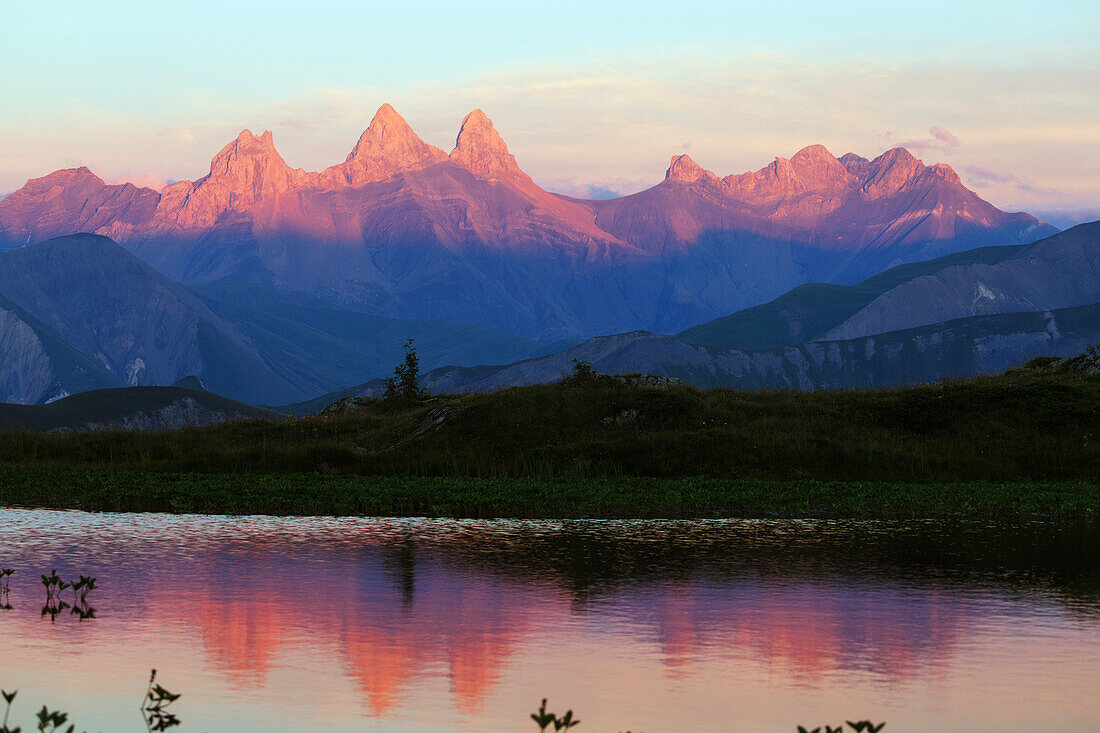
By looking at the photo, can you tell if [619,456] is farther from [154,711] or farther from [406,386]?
[154,711]

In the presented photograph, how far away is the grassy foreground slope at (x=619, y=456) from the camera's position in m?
43.3

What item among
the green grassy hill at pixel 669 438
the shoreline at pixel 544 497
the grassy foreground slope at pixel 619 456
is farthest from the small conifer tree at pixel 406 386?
the shoreline at pixel 544 497

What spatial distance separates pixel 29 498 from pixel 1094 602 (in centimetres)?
3620

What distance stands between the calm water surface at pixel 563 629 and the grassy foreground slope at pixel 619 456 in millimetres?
6239

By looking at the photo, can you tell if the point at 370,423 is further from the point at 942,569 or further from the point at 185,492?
the point at 942,569

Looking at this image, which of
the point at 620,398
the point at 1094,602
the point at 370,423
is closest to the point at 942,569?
the point at 1094,602

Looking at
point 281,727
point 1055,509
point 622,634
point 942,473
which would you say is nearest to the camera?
point 281,727

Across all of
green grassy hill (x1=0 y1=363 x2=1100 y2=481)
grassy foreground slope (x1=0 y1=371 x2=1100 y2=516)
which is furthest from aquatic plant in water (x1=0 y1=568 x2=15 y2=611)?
green grassy hill (x1=0 y1=363 x2=1100 y2=481)

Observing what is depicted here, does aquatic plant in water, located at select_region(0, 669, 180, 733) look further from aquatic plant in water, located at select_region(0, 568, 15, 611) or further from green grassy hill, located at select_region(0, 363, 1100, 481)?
green grassy hill, located at select_region(0, 363, 1100, 481)

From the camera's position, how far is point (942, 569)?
30938 millimetres

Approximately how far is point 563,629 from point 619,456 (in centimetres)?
2974

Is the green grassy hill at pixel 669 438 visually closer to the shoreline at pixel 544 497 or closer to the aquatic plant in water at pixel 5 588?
the shoreline at pixel 544 497

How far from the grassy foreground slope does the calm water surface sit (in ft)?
20.5

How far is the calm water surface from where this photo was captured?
18828 mm
